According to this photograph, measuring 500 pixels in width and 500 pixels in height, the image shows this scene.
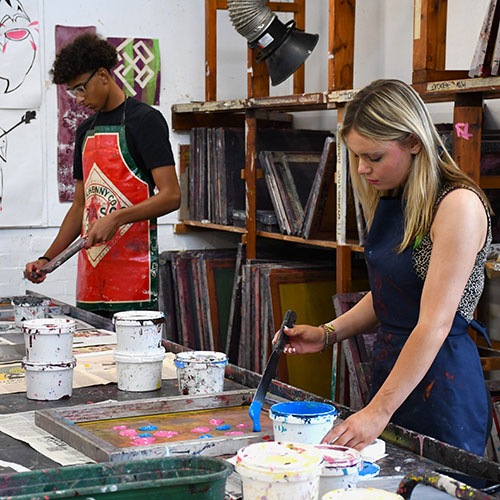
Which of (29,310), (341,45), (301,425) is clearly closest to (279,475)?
(301,425)

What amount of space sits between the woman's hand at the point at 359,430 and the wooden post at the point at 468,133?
147 centimetres

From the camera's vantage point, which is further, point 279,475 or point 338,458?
point 338,458

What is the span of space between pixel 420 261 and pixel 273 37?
204cm

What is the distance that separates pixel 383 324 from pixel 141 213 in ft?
4.41

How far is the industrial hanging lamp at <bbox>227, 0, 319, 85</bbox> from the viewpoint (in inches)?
140

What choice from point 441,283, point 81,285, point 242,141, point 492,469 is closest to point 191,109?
point 242,141

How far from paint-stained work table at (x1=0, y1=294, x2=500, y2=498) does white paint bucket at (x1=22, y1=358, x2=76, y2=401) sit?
2cm

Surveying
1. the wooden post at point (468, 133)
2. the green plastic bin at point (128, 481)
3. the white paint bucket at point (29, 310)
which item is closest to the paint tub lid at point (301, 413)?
the green plastic bin at point (128, 481)

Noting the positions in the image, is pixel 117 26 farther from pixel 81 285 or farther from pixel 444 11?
pixel 444 11

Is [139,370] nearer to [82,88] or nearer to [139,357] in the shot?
[139,357]

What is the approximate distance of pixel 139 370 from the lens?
1955mm

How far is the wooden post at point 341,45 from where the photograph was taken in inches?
138

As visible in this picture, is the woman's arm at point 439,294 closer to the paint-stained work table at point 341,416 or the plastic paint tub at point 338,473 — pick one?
the paint-stained work table at point 341,416

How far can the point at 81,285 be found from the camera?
11.2 ft
